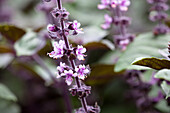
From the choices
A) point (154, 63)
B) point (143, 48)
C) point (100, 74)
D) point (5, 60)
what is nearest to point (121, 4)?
point (143, 48)

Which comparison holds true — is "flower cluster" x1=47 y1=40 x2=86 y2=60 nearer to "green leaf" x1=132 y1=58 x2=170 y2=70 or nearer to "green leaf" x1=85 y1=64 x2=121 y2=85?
"green leaf" x1=132 y1=58 x2=170 y2=70

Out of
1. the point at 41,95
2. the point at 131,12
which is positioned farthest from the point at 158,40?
the point at 131,12

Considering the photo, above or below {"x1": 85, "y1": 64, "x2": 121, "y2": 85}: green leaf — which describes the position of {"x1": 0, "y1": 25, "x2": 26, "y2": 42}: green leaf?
above

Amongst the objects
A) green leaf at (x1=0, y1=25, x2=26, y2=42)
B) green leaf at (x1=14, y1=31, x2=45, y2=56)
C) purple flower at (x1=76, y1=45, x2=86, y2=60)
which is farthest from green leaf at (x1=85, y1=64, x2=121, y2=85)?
purple flower at (x1=76, y1=45, x2=86, y2=60)

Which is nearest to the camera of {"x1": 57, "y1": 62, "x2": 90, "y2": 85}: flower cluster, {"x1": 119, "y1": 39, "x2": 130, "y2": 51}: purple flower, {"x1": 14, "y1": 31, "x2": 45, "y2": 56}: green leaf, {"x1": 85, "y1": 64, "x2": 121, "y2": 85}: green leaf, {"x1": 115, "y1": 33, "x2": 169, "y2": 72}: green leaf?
{"x1": 57, "y1": 62, "x2": 90, "y2": 85}: flower cluster

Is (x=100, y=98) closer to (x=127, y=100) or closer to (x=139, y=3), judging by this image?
(x=127, y=100)

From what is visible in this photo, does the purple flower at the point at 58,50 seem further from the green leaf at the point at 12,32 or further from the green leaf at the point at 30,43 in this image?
the green leaf at the point at 12,32
